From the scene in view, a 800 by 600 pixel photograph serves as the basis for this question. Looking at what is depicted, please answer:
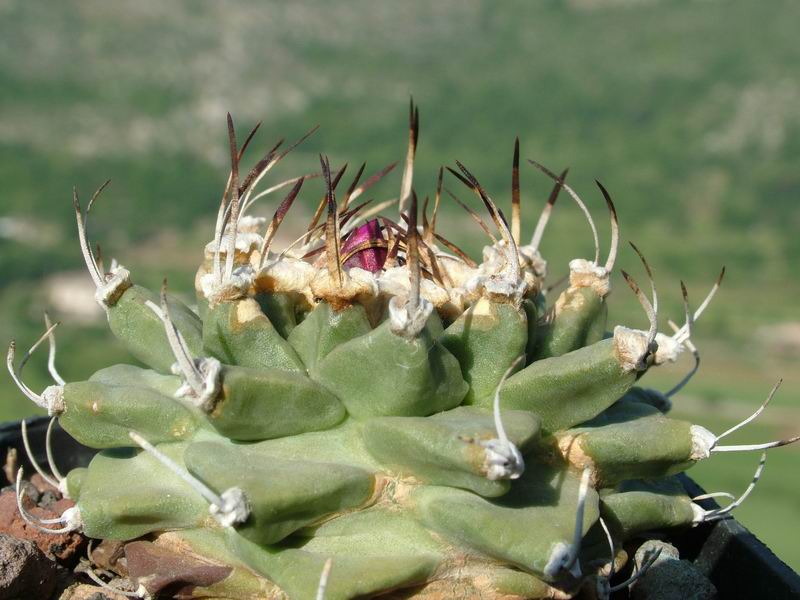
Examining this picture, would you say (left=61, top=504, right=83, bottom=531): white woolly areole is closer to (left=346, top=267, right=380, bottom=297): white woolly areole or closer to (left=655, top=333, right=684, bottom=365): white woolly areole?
(left=346, top=267, right=380, bottom=297): white woolly areole

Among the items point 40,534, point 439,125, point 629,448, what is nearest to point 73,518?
point 40,534

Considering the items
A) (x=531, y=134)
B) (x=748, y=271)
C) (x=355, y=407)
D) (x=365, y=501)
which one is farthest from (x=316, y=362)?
(x=531, y=134)

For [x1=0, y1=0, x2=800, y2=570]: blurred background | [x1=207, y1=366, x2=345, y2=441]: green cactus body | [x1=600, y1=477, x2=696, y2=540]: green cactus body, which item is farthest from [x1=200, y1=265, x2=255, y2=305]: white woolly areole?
[x1=0, y1=0, x2=800, y2=570]: blurred background

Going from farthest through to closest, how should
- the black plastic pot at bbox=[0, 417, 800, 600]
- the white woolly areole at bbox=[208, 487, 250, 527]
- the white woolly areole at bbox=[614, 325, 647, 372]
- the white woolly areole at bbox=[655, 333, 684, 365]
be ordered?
1. the black plastic pot at bbox=[0, 417, 800, 600]
2. the white woolly areole at bbox=[655, 333, 684, 365]
3. the white woolly areole at bbox=[614, 325, 647, 372]
4. the white woolly areole at bbox=[208, 487, 250, 527]

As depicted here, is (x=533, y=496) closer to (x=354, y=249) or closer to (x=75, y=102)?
(x=354, y=249)

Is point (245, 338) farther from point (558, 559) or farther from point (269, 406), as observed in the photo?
point (558, 559)

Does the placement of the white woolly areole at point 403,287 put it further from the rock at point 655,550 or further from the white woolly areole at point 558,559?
the rock at point 655,550
